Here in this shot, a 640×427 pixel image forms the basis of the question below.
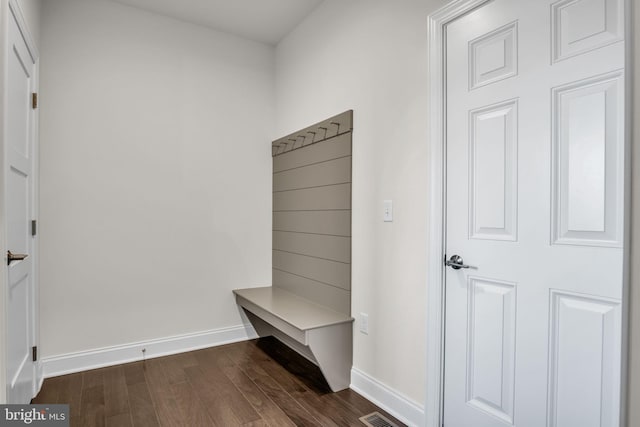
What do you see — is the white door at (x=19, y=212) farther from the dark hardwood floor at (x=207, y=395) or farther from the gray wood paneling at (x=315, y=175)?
the gray wood paneling at (x=315, y=175)

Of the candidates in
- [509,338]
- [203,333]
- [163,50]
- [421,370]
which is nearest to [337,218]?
[421,370]

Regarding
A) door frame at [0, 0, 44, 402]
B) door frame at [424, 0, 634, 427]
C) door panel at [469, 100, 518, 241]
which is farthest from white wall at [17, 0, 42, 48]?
door panel at [469, 100, 518, 241]

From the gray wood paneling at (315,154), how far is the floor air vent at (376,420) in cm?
160

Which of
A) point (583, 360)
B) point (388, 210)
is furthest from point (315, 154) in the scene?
point (583, 360)

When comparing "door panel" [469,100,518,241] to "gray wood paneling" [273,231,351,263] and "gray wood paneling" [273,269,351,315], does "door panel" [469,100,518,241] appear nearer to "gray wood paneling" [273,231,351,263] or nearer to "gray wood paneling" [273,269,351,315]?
"gray wood paneling" [273,231,351,263]

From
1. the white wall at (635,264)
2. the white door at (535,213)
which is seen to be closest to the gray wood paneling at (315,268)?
the white door at (535,213)

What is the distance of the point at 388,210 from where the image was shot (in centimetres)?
216

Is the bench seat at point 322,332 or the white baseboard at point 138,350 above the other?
the bench seat at point 322,332

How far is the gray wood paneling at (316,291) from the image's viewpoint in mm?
2537

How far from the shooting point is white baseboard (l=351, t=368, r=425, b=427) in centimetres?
195

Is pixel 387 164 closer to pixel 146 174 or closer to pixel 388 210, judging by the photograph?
pixel 388 210

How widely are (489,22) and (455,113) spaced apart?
1.31 feet

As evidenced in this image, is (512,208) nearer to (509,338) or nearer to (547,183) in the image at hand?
(547,183)

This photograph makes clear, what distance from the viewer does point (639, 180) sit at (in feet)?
2.16
